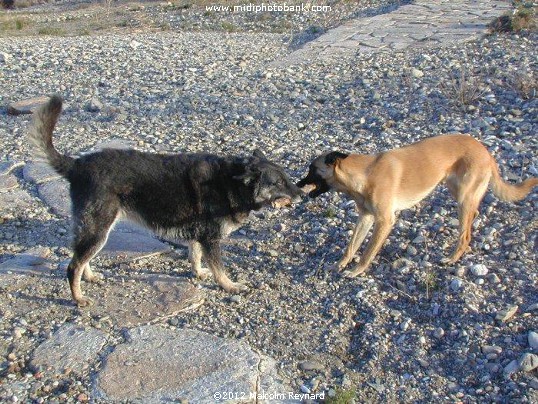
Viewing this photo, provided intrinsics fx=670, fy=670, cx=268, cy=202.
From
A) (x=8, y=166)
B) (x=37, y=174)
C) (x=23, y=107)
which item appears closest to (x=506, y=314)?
(x=37, y=174)

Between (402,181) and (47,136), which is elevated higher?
(47,136)

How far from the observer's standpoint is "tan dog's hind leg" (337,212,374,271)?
5.80m

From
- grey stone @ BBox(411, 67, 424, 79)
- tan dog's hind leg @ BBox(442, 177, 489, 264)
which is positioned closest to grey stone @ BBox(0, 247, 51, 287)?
tan dog's hind leg @ BBox(442, 177, 489, 264)

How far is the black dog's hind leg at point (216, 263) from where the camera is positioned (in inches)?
215

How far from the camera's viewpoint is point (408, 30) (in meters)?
13.4

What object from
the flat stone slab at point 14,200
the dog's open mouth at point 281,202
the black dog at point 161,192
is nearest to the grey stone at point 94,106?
the flat stone slab at point 14,200

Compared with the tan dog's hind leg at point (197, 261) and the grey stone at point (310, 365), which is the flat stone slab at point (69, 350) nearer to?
the tan dog's hind leg at point (197, 261)

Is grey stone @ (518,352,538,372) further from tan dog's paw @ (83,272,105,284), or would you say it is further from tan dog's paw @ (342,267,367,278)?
tan dog's paw @ (83,272,105,284)

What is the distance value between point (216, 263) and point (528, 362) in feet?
8.05

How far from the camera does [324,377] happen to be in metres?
4.51

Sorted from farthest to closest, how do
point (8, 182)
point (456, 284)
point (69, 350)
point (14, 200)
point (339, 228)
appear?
point (8, 182)
point (14, 200)
point (339, 228)
point (456, 284)
point (69, 350)

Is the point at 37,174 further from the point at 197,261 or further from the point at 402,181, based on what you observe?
the point at 402,181

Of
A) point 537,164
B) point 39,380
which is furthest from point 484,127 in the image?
point 39,380

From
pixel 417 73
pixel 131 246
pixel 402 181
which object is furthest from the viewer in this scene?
pixel 417 73
